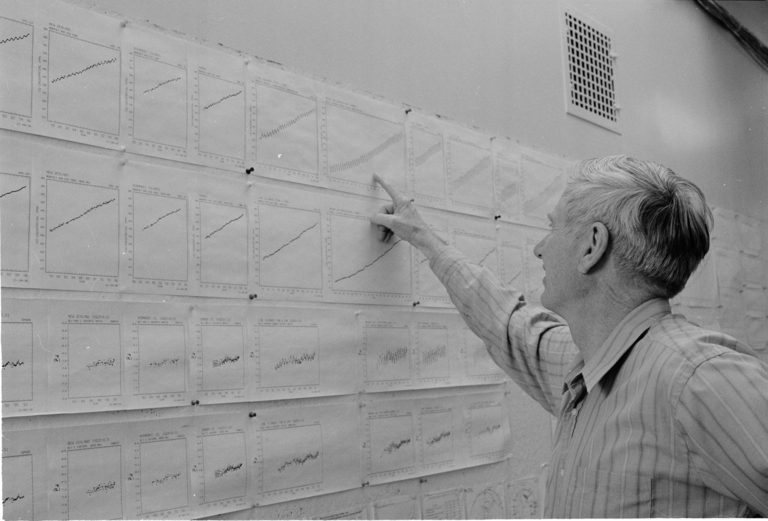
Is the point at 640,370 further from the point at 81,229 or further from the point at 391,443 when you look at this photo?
the point at 81,229

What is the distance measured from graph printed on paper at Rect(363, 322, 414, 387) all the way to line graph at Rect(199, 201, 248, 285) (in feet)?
0.97

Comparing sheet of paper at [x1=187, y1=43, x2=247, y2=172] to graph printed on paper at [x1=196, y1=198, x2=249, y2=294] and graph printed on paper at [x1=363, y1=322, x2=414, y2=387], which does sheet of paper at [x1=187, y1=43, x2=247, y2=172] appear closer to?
graph printed on paper at [x1=196, y1=198, x2=249, y2=294]

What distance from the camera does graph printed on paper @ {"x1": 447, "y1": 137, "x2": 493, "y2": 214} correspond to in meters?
1.63

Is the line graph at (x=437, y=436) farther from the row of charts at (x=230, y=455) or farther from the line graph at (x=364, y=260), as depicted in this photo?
the line graph at (x=364, y=260)

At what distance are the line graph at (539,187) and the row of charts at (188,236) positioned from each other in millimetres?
330

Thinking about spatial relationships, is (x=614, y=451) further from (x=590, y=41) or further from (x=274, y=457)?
(x=590, y=41)

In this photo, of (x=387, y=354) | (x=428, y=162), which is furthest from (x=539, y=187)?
(x=387, y=354)

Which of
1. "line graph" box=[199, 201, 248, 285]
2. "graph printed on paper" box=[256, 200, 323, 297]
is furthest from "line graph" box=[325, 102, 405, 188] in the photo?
"line graph" box=[199, 201, 248, 285]

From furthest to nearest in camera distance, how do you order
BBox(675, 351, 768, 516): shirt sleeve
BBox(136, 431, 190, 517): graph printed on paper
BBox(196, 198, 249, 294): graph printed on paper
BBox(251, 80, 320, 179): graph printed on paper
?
BBox(251, 80, 320, 179): graph printed on paper, BBox(196, 198, 249, 294): graph printed on paper, BBox(136, 431, 190, 517): graph printed on paper, BBox(675, 351, 768, 516): shirt sleeve

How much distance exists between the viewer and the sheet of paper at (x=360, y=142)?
4.58 ft

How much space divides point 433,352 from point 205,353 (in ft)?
1.73

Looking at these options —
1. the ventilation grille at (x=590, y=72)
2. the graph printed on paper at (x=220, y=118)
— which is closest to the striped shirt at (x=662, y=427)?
the graph printed on paper at (x=220, y=118)

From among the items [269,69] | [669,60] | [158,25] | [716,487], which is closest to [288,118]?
[269,69]

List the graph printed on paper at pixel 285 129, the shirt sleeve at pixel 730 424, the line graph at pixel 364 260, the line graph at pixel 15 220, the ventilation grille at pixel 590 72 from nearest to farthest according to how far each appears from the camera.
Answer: the shirt sleeve at pixel 730 424, the line graph at pixel 15 220, the graph printed on paper at pixel 285 129, the line graph at pixel 364 260, the ventilation grille at pixel 590 72
